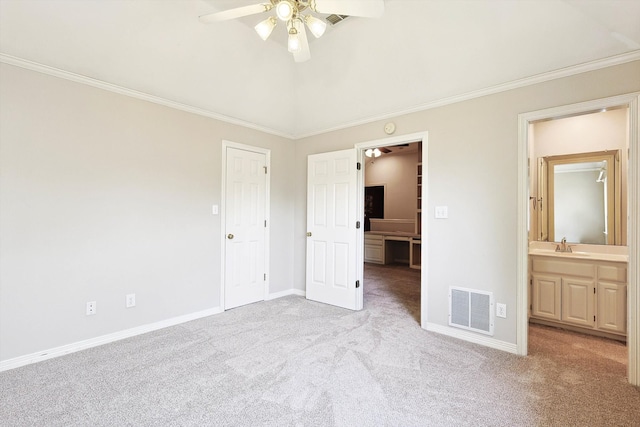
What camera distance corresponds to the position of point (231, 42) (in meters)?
2.94

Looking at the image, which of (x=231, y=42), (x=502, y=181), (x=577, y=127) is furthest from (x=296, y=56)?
(x=577, y=127)

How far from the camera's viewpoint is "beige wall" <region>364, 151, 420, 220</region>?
736 cm

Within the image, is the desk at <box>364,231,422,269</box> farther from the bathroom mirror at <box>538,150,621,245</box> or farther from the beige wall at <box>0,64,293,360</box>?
the beige wall at <box>0,64,293,360</box>

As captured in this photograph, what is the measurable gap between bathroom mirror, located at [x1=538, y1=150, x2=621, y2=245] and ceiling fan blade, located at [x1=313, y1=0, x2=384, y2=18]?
120 inches

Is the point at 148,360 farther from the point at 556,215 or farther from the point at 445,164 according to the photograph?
the point at 556,215

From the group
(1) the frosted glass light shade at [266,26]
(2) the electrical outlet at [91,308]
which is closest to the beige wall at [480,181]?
(1) the frosted glass light shade at [266,26]

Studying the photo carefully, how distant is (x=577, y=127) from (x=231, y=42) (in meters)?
4.00

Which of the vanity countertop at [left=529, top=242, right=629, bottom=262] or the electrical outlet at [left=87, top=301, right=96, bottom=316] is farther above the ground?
the vanity countertop at [left=529, top=242, right=629, bottom=262]

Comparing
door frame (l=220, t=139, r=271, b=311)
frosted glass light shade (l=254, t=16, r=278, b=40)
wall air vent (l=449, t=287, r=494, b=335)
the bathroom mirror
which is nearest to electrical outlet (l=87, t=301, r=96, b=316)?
door frame (l=220, t=139, r=271, b=311)

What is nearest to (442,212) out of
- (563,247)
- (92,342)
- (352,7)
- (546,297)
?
(546,297)

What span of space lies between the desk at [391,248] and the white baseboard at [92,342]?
4506 mm

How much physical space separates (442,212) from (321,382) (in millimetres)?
2016

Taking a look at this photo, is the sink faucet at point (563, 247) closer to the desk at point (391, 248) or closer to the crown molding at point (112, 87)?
the desk at point (391, 248)

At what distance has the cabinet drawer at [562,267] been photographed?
2.91 m
